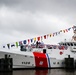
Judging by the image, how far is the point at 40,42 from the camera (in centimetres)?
5041

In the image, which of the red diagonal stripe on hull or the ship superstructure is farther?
the red diagonal stripe on hull

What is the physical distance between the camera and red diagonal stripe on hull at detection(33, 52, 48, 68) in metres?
44.4

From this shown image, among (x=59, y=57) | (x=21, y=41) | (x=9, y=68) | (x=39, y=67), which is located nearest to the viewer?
(x=9, y=68)

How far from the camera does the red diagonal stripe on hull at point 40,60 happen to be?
44.4m

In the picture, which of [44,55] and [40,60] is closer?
[40,60]

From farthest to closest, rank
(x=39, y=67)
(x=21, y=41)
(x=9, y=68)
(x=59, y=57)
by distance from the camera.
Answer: (x=59, y=57) < (x=39, y=67) < (x=21, y=41) < (x=9, y=68)

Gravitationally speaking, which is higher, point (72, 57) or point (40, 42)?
point (40, 42)

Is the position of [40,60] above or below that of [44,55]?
below

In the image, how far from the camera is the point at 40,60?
147ft

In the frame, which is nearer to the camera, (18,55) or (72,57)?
(18,55)

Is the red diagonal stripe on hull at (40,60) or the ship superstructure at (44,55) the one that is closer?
the ship superstructure at (44,55)

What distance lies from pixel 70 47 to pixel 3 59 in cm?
1601

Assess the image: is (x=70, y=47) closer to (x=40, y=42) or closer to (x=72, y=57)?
(x=72, y=57)

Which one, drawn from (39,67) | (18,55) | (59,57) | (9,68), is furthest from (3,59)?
(59,57)
